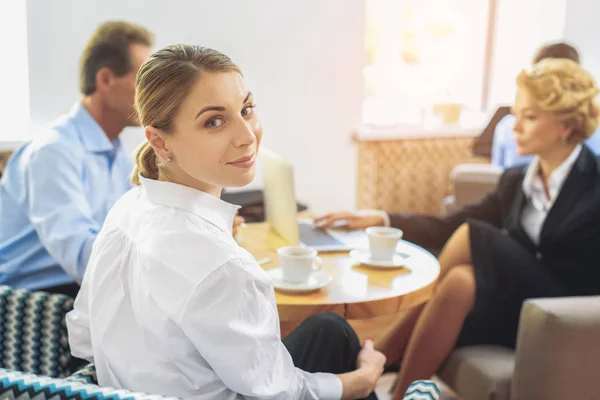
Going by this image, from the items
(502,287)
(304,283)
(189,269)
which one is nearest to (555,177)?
(502,287)

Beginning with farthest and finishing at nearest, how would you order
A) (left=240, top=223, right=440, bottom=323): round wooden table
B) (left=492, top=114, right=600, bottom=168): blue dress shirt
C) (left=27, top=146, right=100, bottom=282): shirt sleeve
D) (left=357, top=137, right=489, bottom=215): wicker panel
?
(left=357, top=137, right=489, bottom=215): wicker panel, (left=492, top=114, right=600, bottom=168): blue dress shirt, (left=27, top=146, right=100, bottom=282): shirt sleeve, (left=240, top=223, right=440, bottom=323): round wooden table

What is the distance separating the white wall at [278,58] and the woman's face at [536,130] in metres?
1.61

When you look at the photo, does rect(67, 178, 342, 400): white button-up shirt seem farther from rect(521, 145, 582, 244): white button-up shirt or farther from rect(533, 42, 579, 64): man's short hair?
rect(533, 42, 579, 64): man's short hair

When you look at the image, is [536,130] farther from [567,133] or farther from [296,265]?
[296,265]

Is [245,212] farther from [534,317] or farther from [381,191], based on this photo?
[534,317]

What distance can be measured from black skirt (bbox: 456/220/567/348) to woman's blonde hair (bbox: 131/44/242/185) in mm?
1141

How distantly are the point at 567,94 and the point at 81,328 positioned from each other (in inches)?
60.7

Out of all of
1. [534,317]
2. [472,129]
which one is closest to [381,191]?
[472,129]

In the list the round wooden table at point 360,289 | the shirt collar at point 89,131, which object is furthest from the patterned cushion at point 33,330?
the shirt collar at point 89,131

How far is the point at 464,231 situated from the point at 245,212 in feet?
4.13

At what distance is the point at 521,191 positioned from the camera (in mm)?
2117

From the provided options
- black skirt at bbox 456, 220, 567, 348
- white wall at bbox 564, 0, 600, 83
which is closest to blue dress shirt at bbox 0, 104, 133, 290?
black skirt at bbox 456, 220, 567, 348

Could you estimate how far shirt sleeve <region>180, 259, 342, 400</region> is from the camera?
3.10 ft

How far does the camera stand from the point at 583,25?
13.2 feet
